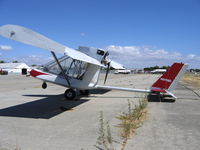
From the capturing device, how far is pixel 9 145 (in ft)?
14.3

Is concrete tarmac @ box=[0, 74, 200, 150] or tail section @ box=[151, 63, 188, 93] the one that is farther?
tail section @ box=[151, 63, 188, 93]

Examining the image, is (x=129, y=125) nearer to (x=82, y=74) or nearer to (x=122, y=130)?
(x=122, y=130)

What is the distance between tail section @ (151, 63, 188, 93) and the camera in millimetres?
9891

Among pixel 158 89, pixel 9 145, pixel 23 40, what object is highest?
pixel 23 40

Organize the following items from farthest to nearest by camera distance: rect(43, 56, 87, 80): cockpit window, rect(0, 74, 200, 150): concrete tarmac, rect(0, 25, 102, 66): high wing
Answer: rect(43, 56, 87, 80): cockpit window → rect(0, 25, 102, 66): high wing → rect(0, 74, 200, 150): concrete tarmac

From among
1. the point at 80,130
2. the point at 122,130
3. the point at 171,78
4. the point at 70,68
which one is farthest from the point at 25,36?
the point at 171,78

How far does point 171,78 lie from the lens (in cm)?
1008

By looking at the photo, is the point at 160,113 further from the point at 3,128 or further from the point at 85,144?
the point at 3,128

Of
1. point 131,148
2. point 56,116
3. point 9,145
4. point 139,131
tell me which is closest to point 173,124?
point 139,131

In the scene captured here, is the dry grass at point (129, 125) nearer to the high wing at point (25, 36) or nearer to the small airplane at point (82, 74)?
the high wing at point (25, 36)

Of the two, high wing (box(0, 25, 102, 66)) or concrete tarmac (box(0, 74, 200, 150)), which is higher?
high wing (box(0, 25, 102, 66))

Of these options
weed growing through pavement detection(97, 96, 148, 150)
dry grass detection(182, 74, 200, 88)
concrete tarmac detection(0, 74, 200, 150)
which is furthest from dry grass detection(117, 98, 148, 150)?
dry grass detection(182, 74, 200, 88)

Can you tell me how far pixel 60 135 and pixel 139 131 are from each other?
224 cm

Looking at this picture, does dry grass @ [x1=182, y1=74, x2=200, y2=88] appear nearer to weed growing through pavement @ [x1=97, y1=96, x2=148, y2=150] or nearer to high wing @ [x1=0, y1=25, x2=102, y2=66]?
weed growing through pavement @ [x1=97, y1=96, x2=148, y2=150]
